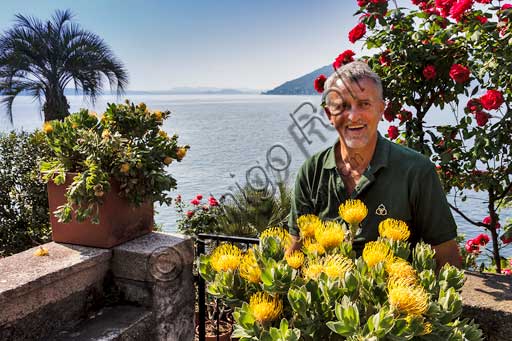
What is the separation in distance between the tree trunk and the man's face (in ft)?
27.2

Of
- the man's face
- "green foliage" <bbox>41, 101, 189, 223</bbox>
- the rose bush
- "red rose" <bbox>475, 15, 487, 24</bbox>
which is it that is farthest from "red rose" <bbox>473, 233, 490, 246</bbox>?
the rose bush

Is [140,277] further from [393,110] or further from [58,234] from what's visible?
[393,110]

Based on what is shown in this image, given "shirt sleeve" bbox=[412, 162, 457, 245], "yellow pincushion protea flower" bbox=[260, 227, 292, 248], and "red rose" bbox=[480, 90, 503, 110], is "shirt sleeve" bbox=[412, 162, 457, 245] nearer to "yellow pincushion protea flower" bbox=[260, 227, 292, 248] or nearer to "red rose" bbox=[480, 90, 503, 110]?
"yellow pincushion protea flower" bbox=[260, 227, 292, 248]

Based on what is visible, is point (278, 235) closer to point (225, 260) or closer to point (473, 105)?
point (225, 260)

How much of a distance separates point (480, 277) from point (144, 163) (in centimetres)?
168

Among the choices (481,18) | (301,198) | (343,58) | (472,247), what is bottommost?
(472,247)

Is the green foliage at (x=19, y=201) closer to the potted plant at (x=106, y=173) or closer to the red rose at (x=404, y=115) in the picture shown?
the potted plant at (x=106, y=173)

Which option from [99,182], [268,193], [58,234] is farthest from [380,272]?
[268,193]

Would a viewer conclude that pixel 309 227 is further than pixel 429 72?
No

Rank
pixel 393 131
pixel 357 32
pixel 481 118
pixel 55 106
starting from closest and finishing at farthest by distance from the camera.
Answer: pixel 481 118 < pixel 357 32 < pixel 393 131 < pixel 55 106

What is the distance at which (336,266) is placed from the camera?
757mm

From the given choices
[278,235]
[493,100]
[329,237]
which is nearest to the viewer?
[329,237]

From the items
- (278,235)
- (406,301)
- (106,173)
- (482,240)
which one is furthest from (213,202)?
(406,301)

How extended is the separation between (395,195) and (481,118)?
71.4 inches
